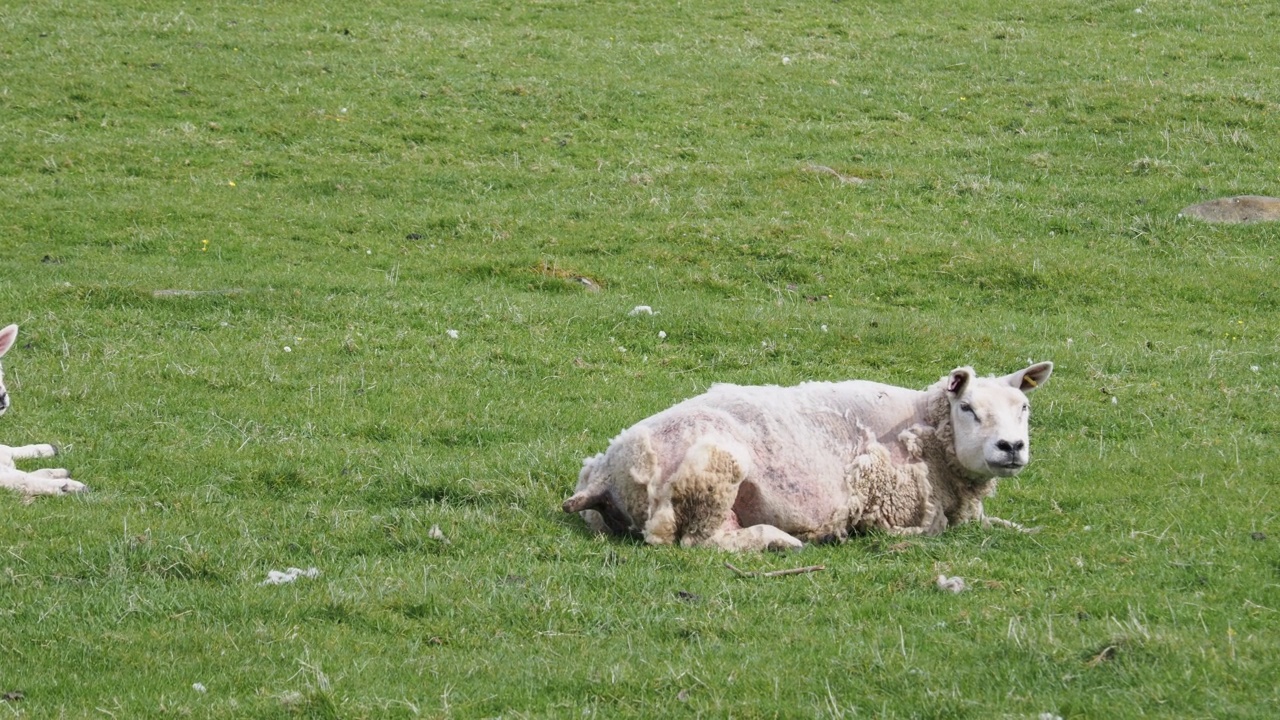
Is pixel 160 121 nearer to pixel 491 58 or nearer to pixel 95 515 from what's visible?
pixel 491 58

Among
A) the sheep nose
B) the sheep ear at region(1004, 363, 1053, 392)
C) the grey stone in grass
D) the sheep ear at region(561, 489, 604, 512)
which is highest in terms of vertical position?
the sheep ear at region(1004, 363, 1053, 392)

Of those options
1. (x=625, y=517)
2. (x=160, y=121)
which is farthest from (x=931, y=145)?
(x=625, y=517)

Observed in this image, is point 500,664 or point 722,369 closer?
point 500,664

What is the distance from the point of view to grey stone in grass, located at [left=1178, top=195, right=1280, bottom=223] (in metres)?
21.4

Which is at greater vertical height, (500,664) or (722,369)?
(500,664)

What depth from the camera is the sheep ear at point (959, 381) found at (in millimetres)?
9875

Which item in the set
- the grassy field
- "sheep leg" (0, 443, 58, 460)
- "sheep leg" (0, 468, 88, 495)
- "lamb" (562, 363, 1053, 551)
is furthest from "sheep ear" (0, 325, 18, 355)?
"lamb" (562, 363, 1053, 551)

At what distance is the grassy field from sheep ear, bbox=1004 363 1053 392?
91 cm

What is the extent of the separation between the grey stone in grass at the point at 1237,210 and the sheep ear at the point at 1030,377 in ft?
41.2

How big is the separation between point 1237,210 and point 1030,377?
43.3 ft

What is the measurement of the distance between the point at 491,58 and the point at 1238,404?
20.2 meters

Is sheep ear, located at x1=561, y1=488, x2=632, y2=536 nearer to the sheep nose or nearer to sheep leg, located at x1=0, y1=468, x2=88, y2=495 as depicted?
the sheep nose

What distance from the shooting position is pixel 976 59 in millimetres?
30734

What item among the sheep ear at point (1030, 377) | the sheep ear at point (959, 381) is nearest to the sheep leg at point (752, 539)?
the sheep ear at point (959, 381)
